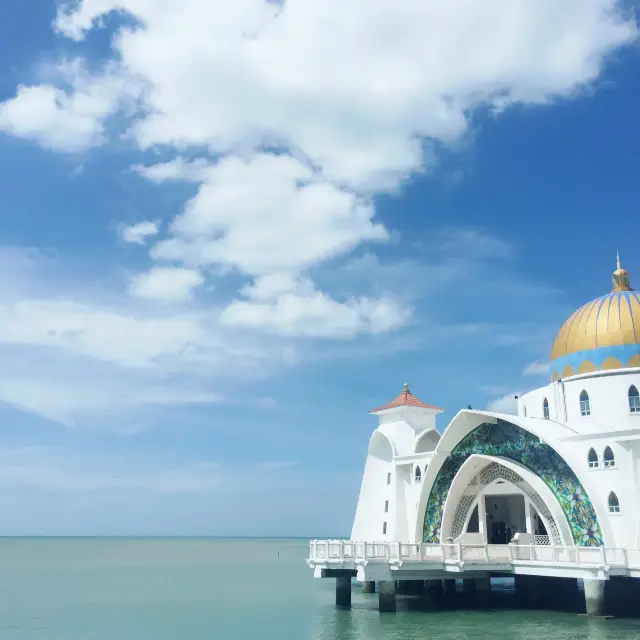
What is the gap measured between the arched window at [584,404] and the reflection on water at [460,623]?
724 cm

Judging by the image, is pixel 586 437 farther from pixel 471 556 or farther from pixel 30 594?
pixel 30 594

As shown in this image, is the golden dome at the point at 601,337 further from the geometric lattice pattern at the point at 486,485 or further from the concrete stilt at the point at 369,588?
the concrete stilt at the point at 369,588

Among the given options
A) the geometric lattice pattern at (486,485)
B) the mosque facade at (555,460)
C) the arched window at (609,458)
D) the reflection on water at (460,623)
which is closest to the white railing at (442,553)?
the mosque facade at (555,460)

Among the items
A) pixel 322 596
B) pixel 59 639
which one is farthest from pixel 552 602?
pixel 59 639

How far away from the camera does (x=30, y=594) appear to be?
154 ft

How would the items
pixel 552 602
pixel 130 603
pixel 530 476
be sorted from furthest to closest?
pixel 130 603, pixel 552 602, pixel 530 476

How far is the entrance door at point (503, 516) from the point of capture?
3597cm

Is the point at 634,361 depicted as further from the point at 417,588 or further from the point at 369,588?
the point at 369,588

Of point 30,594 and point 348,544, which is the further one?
point 30,594

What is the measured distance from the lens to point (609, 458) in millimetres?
27406

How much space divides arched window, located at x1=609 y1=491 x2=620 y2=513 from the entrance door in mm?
8858

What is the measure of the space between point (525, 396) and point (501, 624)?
981 centimetres

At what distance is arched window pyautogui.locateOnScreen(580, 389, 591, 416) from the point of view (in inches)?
1185

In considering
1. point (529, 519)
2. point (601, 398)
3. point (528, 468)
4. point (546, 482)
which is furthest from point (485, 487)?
point (601, 398)
